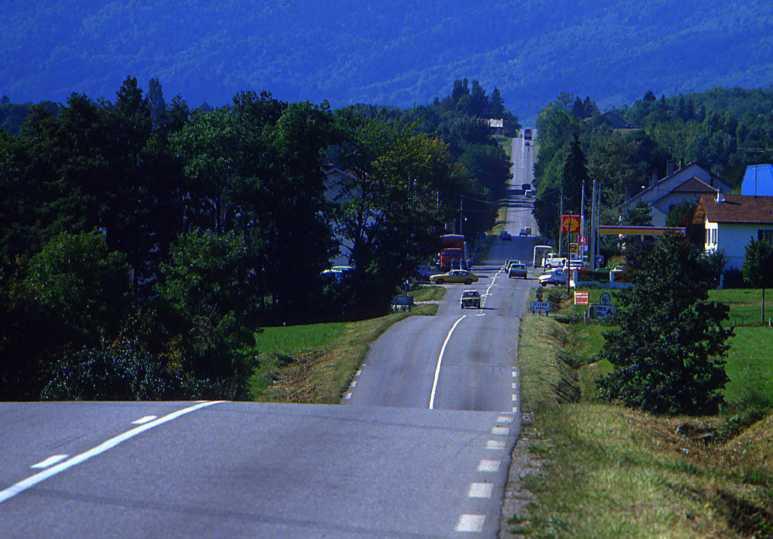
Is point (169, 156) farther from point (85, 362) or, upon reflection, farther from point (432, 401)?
point (85, 362)

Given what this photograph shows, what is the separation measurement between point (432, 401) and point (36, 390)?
60.6 ft

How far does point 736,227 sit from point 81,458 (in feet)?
267

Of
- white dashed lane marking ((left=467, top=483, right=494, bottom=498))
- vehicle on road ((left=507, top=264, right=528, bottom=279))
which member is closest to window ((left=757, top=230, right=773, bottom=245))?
vehicle on road ((left=507, top=264, right=528, bottom=279))

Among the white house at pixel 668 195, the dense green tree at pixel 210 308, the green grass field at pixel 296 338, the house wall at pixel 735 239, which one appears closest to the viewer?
the dense green tree at pixel 210 308

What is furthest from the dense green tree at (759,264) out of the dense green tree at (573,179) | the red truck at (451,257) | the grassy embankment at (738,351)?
the dense green tree at (573,179)

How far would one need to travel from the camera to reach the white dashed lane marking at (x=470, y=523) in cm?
855

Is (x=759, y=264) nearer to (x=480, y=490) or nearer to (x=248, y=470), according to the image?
(x=480, y=490)

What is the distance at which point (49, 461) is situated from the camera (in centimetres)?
1055

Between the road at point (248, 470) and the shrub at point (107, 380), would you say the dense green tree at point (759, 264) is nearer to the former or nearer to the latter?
the shrub at point (107, 380)

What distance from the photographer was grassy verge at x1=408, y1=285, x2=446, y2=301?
82919mm

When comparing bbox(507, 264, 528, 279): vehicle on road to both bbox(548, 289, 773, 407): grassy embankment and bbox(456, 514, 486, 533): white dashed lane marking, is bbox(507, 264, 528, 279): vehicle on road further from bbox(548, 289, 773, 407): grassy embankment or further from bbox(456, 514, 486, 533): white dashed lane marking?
bbox(456, 514, 486, 533): white dashed lane marking

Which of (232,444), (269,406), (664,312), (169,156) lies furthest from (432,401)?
(169,156)

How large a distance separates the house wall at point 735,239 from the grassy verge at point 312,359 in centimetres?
3066

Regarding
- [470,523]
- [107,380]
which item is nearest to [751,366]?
[107,380]
